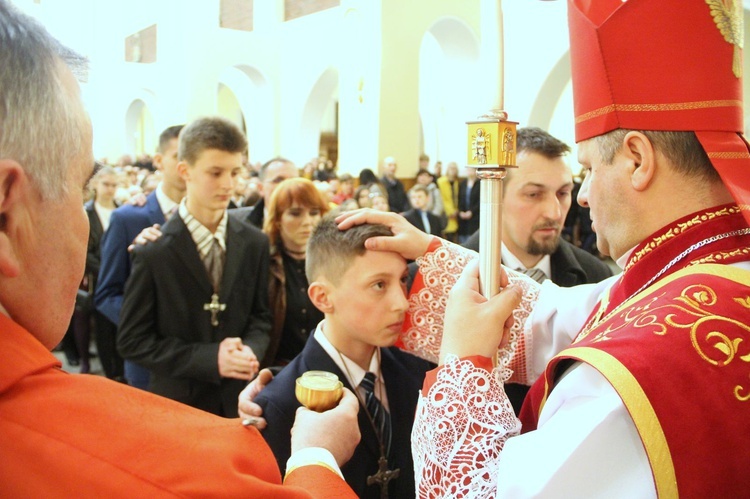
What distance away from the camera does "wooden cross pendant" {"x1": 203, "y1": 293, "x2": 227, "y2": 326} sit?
2.74m

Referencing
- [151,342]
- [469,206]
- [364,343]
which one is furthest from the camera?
[469,206]

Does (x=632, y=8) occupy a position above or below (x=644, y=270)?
above

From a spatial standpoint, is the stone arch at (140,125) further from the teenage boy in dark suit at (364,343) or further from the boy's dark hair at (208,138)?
the teenage boy in dark suit at (364,343)

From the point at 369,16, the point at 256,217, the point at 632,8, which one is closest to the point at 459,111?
the point at 369,16

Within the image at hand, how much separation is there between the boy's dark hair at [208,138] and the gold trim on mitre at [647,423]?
230 cm

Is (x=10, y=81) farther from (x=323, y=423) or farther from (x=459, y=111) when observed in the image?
(x=459, y=111)

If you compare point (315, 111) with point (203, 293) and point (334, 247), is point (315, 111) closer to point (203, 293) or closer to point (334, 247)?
point (203, 293)

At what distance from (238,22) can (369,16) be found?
7.50 metres

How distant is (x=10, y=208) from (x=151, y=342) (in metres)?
1.99

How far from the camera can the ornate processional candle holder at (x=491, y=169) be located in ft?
4.20

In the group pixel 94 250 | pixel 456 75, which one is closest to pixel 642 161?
pixel 94 250

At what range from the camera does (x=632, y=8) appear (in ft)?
4.27

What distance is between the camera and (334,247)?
2.02m

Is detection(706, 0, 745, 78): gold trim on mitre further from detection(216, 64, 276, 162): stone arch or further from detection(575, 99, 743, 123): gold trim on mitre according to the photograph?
detection(216, 64, 276, 162): stone arch
